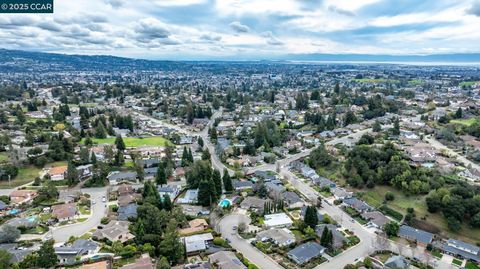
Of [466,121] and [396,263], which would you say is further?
[466,121]

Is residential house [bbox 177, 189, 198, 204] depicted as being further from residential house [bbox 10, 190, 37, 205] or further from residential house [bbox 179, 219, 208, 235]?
residential house [bbox 10, 190, 37, 205]

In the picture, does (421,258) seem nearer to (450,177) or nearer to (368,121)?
(450,177)

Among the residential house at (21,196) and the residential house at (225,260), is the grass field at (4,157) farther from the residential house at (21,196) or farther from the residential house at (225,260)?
the residential house at (225,260)

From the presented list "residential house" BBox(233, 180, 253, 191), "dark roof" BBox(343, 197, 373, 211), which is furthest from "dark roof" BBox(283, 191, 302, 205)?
"dark roof" BBox(343, 197, 373, 211)

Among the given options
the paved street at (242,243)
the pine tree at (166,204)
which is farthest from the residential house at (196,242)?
the pine tree at (166,204)

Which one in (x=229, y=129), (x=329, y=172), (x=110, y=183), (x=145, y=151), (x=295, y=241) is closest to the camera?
(x=295, y=241)

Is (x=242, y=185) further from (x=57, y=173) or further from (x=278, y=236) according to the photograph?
(x=57, y=173)

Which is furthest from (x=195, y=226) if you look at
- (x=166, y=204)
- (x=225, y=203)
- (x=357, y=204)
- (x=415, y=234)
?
(x=415, y=234)

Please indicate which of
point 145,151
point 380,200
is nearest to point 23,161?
point 145,151
